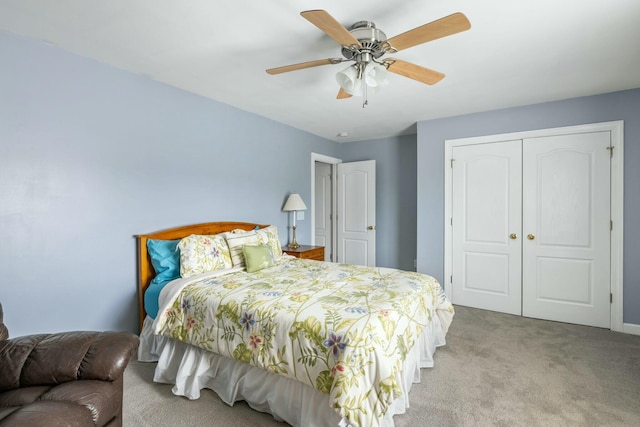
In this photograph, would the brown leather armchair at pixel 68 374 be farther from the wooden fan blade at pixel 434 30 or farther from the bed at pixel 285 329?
the wooden fan blade at pixel 434 30

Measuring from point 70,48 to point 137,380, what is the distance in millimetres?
2428

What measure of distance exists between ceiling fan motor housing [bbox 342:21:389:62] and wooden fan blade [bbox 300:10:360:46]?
0.14m

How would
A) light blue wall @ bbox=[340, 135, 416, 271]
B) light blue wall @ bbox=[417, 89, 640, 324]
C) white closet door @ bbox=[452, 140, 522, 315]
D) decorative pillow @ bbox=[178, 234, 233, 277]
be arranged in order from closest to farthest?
decorative pillow @ bbox=[178, 234, 233, 277] → light blue wall @ bbox=[417, 89, 640, 324] → white closet door @ bbox=[452, 140, 522, 315] → light blue wall @ bbox=[340, 135, 416, 271]

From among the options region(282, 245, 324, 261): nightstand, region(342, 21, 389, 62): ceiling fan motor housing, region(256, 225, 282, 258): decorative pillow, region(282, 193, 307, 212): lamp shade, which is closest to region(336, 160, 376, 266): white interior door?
region(282, 245, 324, 261): nightstand

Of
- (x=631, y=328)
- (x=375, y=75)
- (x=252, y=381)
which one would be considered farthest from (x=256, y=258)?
(x=631, y=328)

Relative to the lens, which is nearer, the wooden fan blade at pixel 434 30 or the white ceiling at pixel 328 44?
the wooden fan blade at pixel 434 30

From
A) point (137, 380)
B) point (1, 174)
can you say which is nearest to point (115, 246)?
point (1, 174)

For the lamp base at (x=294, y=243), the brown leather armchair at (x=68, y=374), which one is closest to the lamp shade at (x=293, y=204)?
the lamp base at (x=294, y=243)

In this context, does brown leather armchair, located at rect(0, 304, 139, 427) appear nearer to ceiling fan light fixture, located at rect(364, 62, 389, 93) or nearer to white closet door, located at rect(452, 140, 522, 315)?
ceiling fan light fixture, located at rect(364, 62, 389, 93)

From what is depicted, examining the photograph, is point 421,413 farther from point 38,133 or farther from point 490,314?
point 38,133

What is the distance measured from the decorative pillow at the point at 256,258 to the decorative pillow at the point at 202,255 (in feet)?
0.69

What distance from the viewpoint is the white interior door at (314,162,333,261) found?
547cm

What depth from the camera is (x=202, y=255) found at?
2.62 meters

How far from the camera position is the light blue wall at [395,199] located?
187 inches
